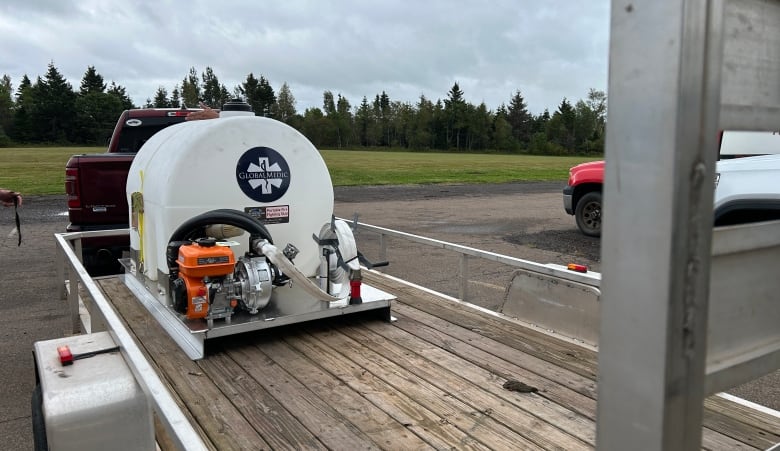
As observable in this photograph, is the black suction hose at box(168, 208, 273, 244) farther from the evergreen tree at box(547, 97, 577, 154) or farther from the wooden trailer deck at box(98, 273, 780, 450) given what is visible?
the evergreen tree at box(547, 97, 577, 154)

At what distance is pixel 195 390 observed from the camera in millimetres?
3100

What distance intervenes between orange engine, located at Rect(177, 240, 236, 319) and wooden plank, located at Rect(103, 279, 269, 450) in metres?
0.31

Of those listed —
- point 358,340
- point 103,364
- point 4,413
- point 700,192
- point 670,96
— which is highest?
point 670,96

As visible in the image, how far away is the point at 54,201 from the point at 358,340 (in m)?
18.5

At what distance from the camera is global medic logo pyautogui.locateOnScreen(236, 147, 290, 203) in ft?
14.0

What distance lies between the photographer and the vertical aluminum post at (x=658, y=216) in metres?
0.87

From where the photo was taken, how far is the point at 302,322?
411 cm

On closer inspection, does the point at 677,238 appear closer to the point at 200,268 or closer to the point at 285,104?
the point at 200,268

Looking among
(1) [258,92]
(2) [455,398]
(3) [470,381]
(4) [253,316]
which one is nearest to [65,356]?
(4) [253,316]

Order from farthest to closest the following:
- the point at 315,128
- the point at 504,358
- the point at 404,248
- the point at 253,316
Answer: the point at 315,128 < the point at 404,248 < the point at 253,316 < the point at 504,358

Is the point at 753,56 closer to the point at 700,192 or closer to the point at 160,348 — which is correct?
the point at 700,192

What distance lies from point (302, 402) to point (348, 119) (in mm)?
104865

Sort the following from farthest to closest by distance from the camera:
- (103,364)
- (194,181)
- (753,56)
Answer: (194,181)
(103,364)
(753,56)

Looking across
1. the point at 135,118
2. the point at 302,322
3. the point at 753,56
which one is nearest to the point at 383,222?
the point at 135,118
